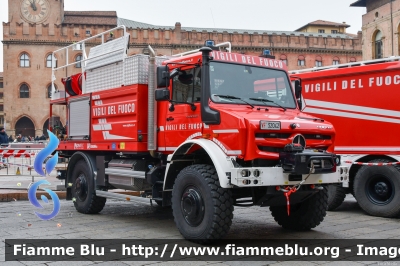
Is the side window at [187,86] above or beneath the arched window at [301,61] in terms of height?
beneath

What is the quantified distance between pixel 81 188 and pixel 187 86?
378 cm

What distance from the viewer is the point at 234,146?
6660mm

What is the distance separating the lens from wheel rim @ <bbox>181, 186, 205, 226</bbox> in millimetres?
6758

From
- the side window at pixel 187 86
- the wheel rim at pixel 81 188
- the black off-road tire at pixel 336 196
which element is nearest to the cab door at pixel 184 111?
the side window at pixel 187 86

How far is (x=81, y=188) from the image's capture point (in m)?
9.95

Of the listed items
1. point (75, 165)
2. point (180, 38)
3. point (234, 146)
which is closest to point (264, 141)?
point (234, 146)

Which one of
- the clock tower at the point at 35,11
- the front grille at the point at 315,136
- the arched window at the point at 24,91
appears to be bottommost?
the front grille at the point at 315,136

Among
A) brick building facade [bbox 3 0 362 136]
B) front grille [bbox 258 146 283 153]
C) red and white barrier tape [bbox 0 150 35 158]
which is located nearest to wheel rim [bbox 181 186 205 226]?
front grille [bbox 258 146 283 153]

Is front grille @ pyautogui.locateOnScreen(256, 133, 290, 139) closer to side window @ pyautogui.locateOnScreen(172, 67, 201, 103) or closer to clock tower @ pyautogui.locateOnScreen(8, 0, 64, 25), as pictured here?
side window @ pyautogui.locateOnScreen(172, 67, 201, 103)

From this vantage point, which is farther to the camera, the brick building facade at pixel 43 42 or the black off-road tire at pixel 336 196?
the brick building facade at pixel 43 42

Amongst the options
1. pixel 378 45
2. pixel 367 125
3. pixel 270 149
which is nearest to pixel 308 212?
pixel 270 149

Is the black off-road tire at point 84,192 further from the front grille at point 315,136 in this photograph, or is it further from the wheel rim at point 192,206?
the front grille at point 315,136

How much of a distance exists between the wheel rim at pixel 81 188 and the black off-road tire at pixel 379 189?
5464 mm

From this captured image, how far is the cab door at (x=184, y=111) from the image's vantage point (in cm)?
729
